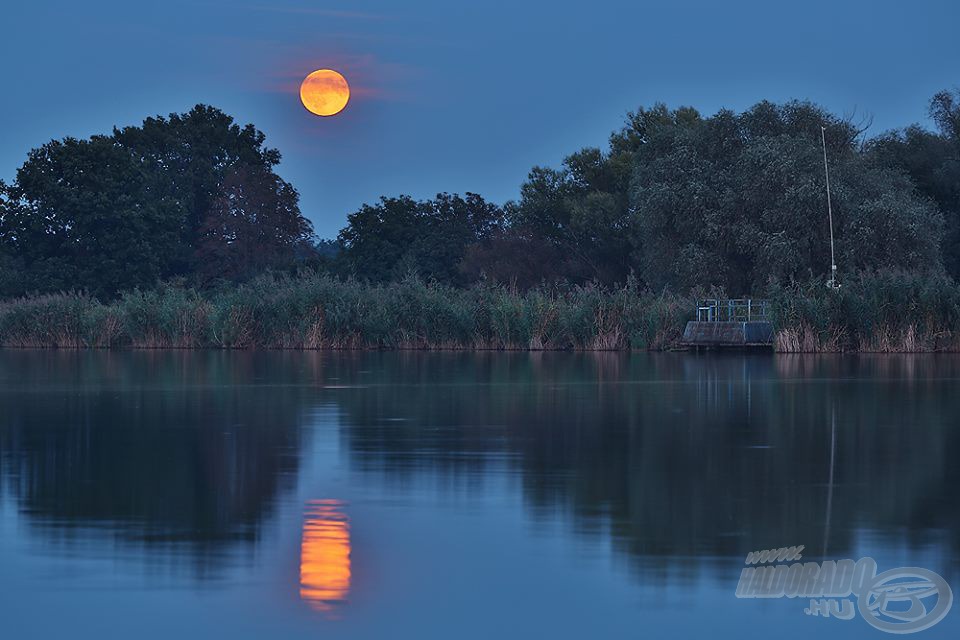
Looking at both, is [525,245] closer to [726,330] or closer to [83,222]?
[83,222]

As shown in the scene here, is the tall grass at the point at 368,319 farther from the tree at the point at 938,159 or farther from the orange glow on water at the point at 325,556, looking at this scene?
the orange glow on water at the point at 325,556

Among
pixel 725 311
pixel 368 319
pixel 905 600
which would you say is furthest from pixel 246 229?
pixel 905 600

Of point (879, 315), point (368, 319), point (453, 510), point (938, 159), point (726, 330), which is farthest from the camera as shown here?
point (938, 159)

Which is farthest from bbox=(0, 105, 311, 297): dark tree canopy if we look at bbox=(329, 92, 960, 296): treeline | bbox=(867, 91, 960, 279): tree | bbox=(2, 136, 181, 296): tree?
bbox=(867, 91, 960, 279): tree

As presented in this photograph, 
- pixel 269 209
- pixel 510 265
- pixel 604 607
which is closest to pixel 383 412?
pixel 604 607

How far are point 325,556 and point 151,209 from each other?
229ft

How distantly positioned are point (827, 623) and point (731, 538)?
2.08 metres

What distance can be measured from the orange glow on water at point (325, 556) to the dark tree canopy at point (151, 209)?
63556 mm

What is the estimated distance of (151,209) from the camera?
250 ft

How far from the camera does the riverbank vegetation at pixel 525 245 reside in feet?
143

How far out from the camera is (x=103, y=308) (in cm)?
4850

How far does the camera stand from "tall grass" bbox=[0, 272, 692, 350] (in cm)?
4353

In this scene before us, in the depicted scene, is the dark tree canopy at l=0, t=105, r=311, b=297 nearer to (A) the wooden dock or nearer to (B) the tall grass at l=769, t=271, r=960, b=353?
(A) the wooden dock

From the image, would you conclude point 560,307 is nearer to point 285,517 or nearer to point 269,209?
point 285,517
